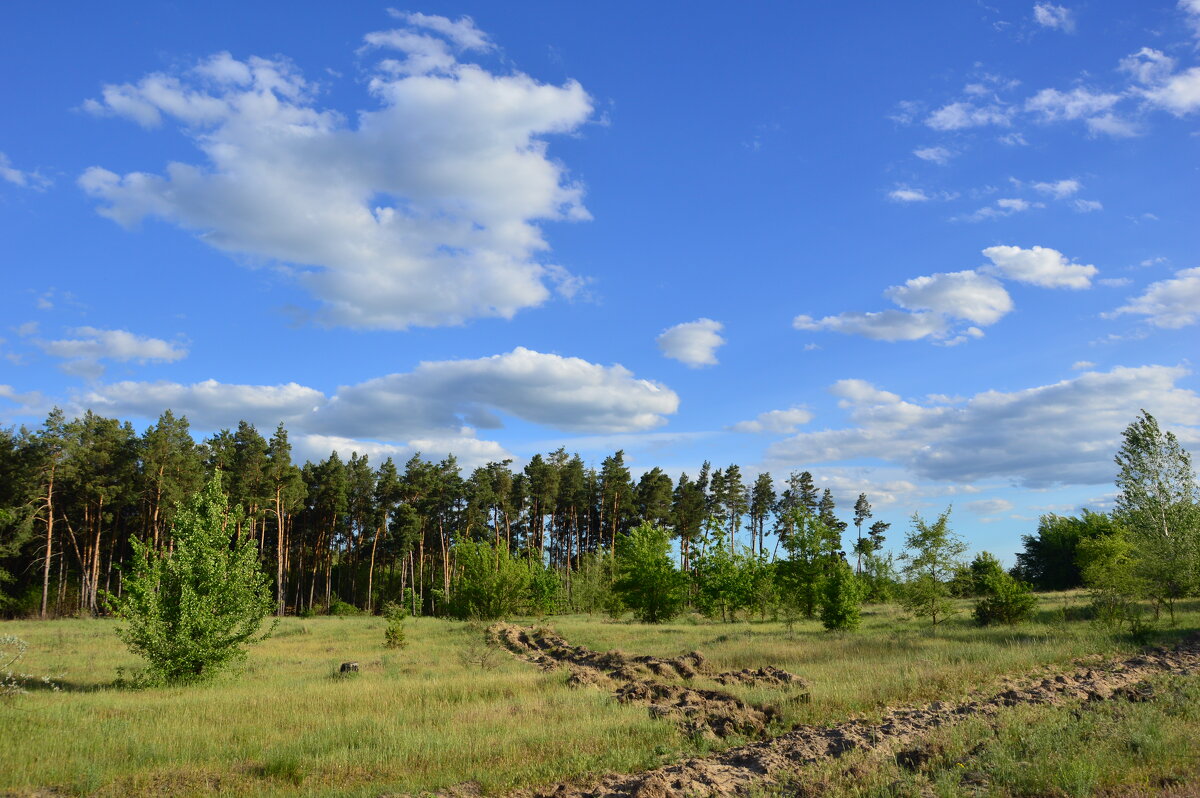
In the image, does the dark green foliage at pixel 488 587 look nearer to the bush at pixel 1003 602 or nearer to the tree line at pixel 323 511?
the tree line at pixel 323 511

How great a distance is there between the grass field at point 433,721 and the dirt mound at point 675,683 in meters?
0.66

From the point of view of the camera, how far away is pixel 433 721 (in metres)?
14.4

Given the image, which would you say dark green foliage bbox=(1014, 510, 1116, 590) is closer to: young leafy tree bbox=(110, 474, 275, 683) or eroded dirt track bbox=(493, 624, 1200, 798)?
eroded dirt track bbox=(493, 624, 1200, 798)

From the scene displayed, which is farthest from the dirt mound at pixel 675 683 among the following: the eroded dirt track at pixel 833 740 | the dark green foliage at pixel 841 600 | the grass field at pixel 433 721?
the dark green foliage at pixel 841 600

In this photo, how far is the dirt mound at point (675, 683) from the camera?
13727 millimetres

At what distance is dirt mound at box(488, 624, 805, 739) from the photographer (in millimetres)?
13727

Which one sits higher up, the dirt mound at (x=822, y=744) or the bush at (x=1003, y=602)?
the dirt mound at (x=822, y=744)

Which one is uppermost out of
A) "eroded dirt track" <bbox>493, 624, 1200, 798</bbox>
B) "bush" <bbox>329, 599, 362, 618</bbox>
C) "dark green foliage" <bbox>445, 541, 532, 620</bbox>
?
"eroded dirt track" <bbox>493, 624, 1200, 798</bbox>

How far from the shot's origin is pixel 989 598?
33.3 m

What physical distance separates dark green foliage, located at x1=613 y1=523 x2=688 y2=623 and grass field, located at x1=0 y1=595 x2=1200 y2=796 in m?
16.9

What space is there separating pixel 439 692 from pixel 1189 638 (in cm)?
2765

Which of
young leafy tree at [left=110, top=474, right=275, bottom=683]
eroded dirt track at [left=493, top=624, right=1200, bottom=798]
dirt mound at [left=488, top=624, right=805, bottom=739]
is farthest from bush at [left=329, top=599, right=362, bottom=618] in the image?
eroded dirt track at [left=493, top=624, right=1200, bottom=798]

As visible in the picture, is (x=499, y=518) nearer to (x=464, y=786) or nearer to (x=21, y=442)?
(x=21, y=442)

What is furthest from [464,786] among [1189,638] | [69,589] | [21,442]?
[69,589]
